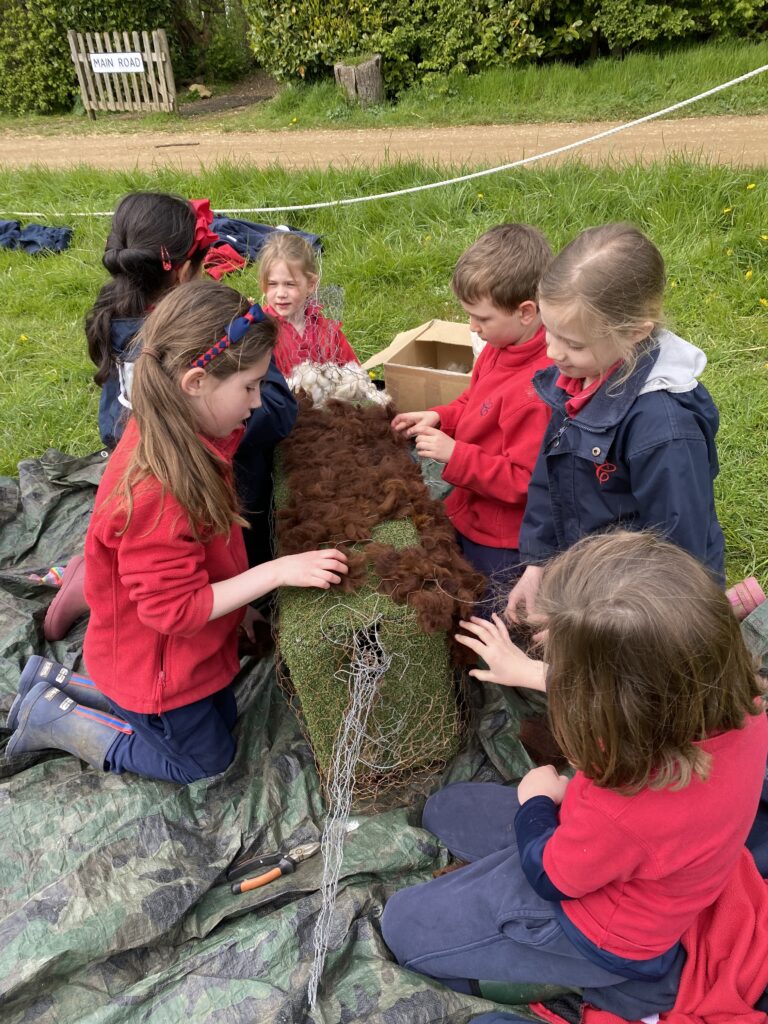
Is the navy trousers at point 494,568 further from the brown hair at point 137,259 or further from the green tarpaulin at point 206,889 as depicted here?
the brown hair at point 137,259

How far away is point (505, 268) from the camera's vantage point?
213 cm

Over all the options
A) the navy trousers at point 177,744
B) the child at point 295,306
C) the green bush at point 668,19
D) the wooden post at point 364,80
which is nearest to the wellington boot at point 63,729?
the navy trousers at point 177,744

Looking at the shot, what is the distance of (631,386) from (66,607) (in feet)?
6.85

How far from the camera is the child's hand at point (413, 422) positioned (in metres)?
2.42

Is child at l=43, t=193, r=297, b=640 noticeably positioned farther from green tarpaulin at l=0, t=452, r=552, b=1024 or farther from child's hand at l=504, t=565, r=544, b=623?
child's hand at l=504, t=565, r=544, b=623

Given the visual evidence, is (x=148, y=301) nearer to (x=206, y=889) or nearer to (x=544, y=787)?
(x=206, y=889)

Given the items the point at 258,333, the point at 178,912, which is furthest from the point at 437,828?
the point at 258,333

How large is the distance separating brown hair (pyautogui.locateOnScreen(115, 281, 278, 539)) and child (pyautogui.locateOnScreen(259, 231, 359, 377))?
91cm

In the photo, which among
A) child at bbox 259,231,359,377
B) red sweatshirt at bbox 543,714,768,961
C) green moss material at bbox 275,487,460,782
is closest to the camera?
red sweatshirt at bbox 543,714,768,961

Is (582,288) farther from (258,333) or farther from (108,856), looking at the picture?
(108,856)

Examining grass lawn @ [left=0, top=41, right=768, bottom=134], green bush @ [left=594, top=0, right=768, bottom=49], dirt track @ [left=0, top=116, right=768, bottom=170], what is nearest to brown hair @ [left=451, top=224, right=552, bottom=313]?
dirt track @ [left=0, top=116, right=768, bottom=170]

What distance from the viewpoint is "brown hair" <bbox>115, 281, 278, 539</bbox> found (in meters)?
1.76

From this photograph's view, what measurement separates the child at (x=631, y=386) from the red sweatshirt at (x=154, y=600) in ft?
3.04

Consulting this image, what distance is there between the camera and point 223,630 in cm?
213
